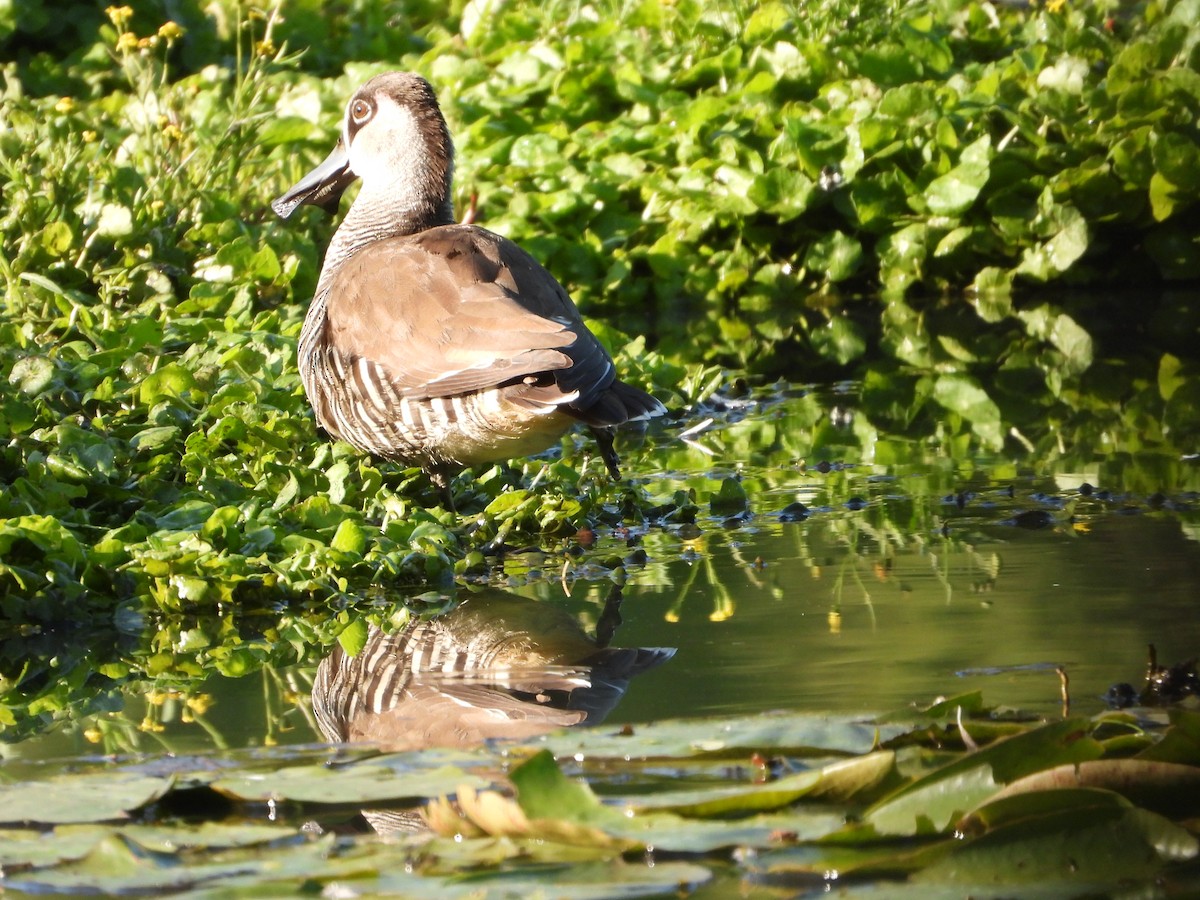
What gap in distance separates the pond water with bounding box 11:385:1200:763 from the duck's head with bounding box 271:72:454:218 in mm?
1247

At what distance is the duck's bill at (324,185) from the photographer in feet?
22.2

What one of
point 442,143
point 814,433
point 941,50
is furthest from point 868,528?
point 941,50

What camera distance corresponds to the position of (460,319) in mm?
4949

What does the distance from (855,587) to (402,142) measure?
2541mm

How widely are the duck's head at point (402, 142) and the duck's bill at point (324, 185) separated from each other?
33 cm

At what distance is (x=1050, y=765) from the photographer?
2.83 metres

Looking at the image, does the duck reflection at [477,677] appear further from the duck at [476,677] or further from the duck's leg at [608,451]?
the duck's leg at [608,451]

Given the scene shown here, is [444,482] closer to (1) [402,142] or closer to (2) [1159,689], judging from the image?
(1) [402,142]

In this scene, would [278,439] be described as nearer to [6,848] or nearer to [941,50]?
[6,848]

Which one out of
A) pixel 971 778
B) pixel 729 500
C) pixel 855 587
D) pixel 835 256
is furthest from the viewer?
pixel 835 256

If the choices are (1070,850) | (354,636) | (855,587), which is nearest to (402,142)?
(354,636)

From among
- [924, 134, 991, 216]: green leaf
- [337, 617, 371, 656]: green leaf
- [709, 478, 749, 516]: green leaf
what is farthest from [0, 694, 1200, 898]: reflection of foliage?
[924, 134, 991, 216]: green leaf

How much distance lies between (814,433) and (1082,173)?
10.6 ft

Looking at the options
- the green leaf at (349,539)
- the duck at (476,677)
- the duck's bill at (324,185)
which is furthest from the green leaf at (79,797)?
the duck's bill at (324,185)
